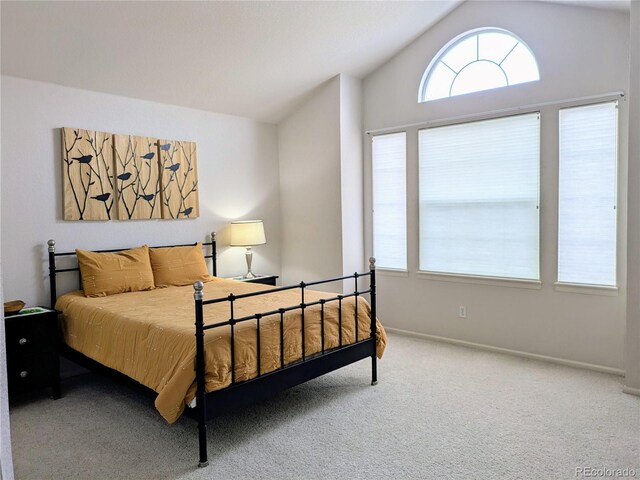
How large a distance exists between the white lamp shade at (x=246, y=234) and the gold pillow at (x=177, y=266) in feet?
1.57

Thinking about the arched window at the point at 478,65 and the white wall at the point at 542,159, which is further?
the arched window at the point at 478,65

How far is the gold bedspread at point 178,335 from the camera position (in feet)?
8.59

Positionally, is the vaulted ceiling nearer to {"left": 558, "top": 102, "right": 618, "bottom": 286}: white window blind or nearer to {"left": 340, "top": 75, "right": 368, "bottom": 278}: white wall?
{"left": 340, "top": 75, "right": 368, "bottom": 278}: white wall

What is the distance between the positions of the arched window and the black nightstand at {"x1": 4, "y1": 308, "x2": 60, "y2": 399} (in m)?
3.83

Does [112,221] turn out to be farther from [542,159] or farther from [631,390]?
[631,390]

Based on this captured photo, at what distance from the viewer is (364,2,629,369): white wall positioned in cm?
377

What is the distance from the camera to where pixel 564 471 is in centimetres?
245

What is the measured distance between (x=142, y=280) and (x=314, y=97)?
2.64 meters

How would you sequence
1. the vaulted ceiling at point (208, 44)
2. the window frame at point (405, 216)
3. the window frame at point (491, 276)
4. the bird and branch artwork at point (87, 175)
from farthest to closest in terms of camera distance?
the window frame at point (405, 216) → the window frame at point (491, 276) → the bird and branch artwork at point (87, 175) → the vaulted ceiling at point (208, 44)

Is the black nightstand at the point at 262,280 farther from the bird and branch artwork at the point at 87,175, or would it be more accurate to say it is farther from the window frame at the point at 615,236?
the window frame at the point at 615,236

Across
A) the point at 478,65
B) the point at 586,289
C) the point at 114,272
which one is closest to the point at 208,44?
the point at 114,272

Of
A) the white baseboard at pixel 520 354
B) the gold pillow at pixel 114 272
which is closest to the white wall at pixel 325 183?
the white baseboard at pixel 520 354

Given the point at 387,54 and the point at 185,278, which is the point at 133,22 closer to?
the point at 185,278

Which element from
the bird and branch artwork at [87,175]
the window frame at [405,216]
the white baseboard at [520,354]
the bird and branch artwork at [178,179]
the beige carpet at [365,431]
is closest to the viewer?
the beige carpet at [365,431]
